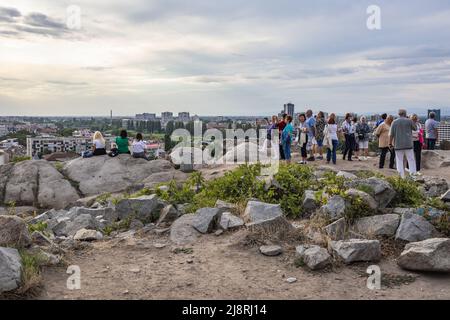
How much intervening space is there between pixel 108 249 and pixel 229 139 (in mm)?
13408

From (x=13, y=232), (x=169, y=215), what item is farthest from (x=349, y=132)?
(x=13, y=232)

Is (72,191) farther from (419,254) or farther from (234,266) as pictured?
(419,254)

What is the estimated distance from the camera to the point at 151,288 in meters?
5.71

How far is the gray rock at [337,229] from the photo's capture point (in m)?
7.28

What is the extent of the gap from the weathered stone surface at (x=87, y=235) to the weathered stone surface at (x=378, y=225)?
4.31 m

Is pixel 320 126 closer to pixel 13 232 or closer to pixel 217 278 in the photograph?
pixel 217 278

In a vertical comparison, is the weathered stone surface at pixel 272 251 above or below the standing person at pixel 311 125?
below

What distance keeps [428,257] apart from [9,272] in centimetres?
524

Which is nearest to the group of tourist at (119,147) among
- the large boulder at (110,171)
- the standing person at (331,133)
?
the large boulder at (110,171)

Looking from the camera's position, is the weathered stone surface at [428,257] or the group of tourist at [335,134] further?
the group of tourist at [335,134]

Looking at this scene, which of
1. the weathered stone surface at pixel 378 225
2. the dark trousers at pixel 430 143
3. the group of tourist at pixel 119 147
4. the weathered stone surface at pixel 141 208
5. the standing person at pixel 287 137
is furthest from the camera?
the dark trousers at pixel 430 143

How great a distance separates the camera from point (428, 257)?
241 inches

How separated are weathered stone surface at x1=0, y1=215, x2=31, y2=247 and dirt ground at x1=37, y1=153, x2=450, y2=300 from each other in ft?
2.39

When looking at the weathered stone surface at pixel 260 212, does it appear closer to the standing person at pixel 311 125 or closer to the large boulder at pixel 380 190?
the large boulder at pixel 380 190
